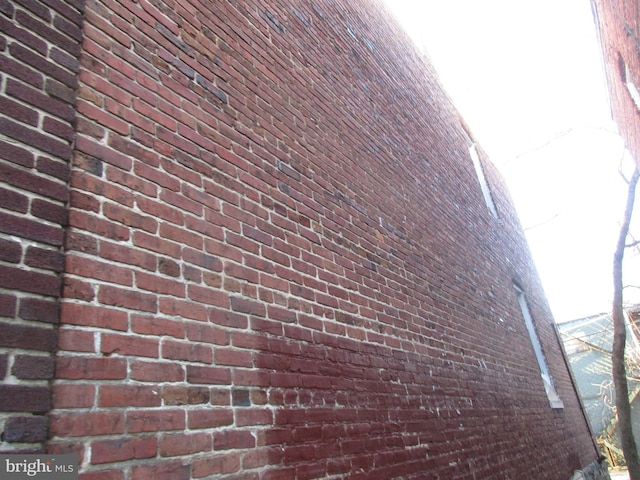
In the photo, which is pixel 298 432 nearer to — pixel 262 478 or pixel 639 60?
pixel 262 478

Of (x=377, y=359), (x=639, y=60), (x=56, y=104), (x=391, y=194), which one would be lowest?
(x=377, y=359)

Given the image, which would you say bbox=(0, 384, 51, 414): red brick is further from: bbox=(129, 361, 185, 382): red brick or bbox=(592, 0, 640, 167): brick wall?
bbox=(592, 0, 640, 167): brick wall

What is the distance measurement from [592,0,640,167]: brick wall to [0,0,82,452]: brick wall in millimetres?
5100

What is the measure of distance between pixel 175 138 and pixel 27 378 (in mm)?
1249

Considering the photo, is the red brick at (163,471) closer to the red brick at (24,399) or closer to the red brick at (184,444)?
the red brick at (184,444)

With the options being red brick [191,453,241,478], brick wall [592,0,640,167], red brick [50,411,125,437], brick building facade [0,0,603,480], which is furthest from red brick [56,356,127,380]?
brick wall [592,0,640,167]

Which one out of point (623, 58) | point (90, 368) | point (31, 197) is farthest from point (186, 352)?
point (623, 58)

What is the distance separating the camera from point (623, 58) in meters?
6.22

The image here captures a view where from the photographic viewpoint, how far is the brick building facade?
1445 mm

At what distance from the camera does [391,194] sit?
169 inches

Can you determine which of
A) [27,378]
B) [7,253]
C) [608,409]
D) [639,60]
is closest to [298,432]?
[27,378]

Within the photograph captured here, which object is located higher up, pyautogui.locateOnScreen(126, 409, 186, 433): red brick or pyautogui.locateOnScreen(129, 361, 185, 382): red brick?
pyautogui.locateOnScreen(129, 361, 185, 382): red brick

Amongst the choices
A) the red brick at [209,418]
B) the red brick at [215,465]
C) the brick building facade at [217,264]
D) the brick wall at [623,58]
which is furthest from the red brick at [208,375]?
the brick wall at [623,58]

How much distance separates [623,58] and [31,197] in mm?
7395
